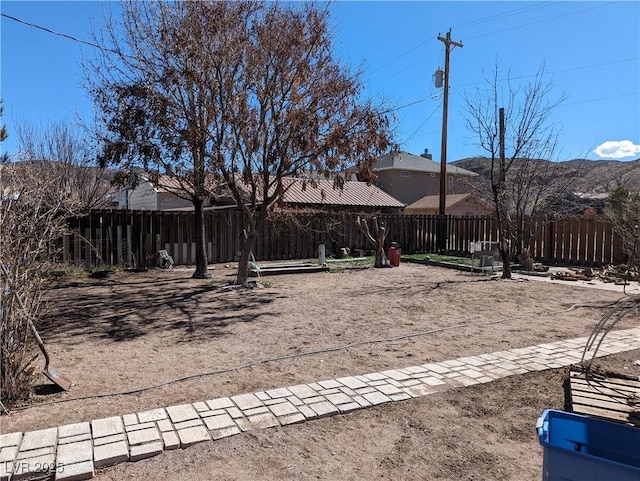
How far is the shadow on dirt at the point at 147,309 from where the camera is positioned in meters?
5.93

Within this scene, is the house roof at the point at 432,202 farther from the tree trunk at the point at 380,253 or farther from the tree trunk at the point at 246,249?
the tree trunk at the point at 246,249

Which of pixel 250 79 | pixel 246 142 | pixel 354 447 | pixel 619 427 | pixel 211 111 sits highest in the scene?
pixel 250 79

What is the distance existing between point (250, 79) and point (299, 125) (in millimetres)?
1236

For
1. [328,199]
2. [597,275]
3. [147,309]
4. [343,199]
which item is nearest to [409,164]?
[343,199]

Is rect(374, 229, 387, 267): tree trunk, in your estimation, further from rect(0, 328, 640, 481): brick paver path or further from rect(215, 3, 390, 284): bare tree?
rect(0, 328, 640, 481): brick paver path

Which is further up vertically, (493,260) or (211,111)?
(211,111)

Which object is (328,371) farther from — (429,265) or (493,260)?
(429,265)

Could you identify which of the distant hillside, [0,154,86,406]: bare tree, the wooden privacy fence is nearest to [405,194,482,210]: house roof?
the distant hillside

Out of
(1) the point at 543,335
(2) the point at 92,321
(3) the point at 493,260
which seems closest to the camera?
(1) the point at 543,335

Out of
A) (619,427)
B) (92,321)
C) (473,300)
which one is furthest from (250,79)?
(619,427)

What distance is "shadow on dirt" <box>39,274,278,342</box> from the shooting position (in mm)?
5926

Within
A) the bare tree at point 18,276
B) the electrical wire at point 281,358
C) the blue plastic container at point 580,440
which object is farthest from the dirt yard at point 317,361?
the blue plastic container at point 580,440

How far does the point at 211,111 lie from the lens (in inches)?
337

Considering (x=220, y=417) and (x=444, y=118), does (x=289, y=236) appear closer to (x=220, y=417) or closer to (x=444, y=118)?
(x=444, y=118)
